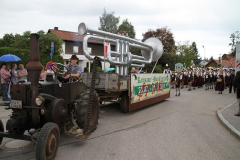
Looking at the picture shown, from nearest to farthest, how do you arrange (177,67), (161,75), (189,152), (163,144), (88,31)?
(189,152) → (163,144) → (88,31) → (161,75) → (177,67)

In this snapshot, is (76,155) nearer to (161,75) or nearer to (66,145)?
(66,145)

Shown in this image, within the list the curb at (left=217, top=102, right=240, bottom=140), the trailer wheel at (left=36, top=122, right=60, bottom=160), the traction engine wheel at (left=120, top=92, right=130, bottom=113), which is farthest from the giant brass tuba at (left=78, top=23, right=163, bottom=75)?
the trailer wheel at (left=36, top=122, right=60, bottom=160)

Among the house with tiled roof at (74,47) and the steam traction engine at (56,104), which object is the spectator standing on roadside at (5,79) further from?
the house with tiled roof at (74,47)

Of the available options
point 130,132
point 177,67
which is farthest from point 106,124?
point 177,67

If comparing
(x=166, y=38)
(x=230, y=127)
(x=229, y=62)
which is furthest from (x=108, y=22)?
(x=230, y=127)

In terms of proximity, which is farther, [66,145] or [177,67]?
[177,67]

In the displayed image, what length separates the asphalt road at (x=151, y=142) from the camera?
4.34 m

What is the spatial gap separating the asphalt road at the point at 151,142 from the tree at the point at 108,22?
2086 inches

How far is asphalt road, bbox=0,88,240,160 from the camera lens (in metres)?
4.34

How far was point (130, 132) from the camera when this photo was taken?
5.98 m

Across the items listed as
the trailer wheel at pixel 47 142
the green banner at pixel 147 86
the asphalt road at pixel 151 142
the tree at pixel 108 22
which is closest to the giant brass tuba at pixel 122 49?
the green banner at pixel 147 86

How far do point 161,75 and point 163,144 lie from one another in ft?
21.5

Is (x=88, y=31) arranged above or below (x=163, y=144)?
above

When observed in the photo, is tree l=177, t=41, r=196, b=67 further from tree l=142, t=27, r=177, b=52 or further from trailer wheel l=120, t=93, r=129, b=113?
trailer wheel l=120, t=93, r=129, b=113
